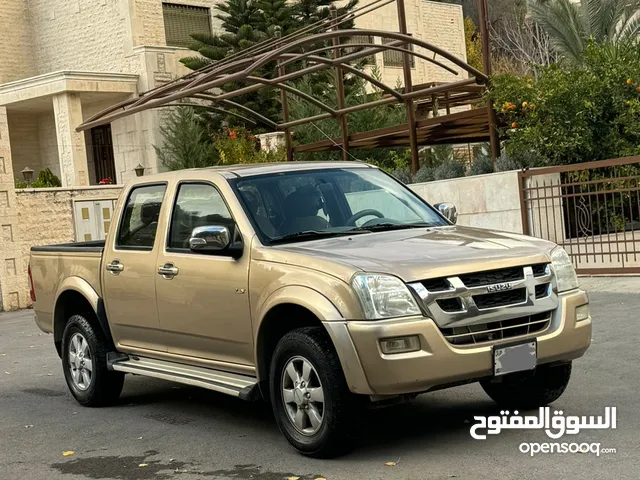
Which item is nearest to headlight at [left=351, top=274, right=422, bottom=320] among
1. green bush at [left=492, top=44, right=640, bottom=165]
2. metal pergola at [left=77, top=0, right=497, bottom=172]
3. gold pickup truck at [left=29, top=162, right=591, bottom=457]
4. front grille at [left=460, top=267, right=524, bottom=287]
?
gold pickup truck at [left=29, top=162, right=591, bottom=457]

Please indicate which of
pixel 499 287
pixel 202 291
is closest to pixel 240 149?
pixel 202 291

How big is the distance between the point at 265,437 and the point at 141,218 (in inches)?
88.2

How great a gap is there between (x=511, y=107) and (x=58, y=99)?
1726 cm

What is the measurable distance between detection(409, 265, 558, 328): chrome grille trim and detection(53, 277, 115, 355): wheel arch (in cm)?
355

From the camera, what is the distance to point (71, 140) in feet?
104

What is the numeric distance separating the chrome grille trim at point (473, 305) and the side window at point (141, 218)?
2857 mm

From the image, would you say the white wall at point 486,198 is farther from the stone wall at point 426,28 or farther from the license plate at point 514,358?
the stone wall at point 426,28

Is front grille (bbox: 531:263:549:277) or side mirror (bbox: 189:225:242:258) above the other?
side mirror (bbox: 189:225:242:258)

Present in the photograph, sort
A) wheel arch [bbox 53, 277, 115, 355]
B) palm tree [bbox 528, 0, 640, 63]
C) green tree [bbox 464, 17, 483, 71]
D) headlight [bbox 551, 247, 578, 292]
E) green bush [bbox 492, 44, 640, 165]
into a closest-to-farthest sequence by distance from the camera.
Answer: headlight [bbox 551, 247, 578, 292] → wheel arch [bbox 53, 277, 115, 355] → green bush [bbox 492, 44, 640, 165] → palm tree [bbox 528, 0, 640, 63] → green tree [bbox 464, 17, 483, 71]

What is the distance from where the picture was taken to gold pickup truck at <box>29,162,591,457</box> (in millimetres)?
6133

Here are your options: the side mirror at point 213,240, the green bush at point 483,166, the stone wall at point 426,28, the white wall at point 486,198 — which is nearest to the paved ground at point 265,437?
the side mirror at point 213,240

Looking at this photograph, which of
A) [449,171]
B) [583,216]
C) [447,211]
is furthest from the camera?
[449,171]

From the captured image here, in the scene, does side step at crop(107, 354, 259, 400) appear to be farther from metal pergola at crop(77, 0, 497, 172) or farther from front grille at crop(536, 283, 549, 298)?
metal pergola at crop(77, 0, 497, 172)

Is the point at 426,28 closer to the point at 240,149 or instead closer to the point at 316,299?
the point at 240,149
